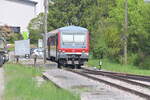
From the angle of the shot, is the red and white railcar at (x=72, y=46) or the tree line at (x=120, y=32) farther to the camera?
the tree line at (x=120, y=32)

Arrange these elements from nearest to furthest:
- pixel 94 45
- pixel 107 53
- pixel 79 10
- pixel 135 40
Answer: pixel 135 40 → pixel 107 53 → pixel 94 45 → pixel 79 10

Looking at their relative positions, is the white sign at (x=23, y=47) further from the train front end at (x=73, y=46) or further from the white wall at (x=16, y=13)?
the white wall at (x=16, y=13)

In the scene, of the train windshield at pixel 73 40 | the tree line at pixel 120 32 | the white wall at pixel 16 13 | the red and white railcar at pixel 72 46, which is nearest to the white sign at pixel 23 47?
the red and white railcar at pixel 72 46

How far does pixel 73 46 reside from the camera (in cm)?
3775

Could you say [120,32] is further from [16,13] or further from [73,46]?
[16,13]

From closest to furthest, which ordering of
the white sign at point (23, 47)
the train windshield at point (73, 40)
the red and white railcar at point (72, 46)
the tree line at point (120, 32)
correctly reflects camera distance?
the white sign at point (23, 47) → the red and white railcar at point (72, 46) → the train windshield at point (73, 40) → the tree line at point (120, 32)

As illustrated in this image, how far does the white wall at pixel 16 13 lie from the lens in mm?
131475

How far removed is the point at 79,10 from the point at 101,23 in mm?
21289

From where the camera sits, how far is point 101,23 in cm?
5456

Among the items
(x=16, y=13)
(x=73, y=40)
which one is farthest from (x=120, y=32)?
(x=16, y=13)

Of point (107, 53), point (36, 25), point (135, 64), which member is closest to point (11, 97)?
point (135, 64)

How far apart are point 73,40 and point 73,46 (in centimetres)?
65

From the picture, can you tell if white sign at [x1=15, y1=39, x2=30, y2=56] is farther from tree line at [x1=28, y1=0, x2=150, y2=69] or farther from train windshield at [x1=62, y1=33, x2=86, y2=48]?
tree line at [x1=28, y1=0, x2=150, y2=69]

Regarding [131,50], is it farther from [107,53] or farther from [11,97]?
[11,97]
